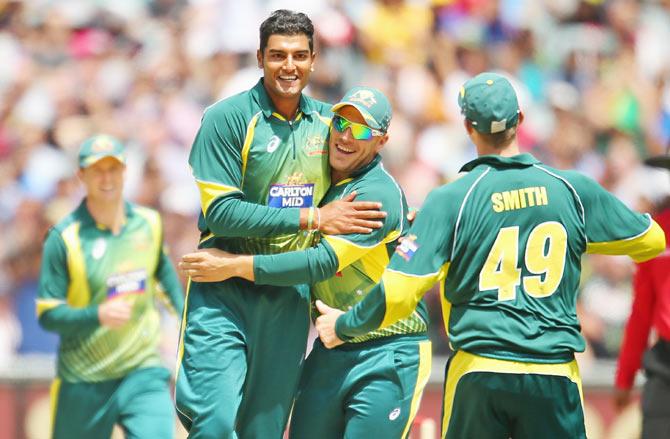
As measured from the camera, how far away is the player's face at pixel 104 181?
26.0 feet

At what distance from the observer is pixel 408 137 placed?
11.8 metres

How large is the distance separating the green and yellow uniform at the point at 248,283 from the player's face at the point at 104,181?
219cm

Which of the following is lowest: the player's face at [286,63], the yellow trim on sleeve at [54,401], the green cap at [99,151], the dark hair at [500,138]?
the yellow trim on sleeve at [54,401]

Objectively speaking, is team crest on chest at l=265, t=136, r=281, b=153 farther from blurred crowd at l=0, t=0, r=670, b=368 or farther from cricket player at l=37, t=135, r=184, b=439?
blurred crowd at l=0, t=0, r=670, b=368

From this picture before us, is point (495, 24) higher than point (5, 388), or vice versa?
point (495, 24)

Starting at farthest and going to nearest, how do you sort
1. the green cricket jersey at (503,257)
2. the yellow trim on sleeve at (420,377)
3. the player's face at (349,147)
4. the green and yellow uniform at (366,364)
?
the yellow trim on sleeve at (420,377) → the green and yellow uniform at (366,364) → the player's face at (349,147) → the green cricket jersey at (503,257)

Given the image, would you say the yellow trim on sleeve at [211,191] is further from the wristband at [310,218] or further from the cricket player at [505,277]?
the cricket player at [505,277]

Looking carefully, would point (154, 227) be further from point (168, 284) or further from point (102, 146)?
point (102, 146)

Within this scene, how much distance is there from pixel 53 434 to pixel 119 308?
3.12ft

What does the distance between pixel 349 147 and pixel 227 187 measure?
0.65m

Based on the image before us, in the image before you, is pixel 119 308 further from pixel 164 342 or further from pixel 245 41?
pixel 245 41

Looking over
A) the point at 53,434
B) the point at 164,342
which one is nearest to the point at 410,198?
the point at 164,342

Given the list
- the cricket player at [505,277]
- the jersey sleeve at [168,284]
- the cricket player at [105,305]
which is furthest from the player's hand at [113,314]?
the cricket player at [505,277]

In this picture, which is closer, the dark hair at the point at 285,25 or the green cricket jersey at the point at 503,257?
the green cricket jersey at the point at 503,257
